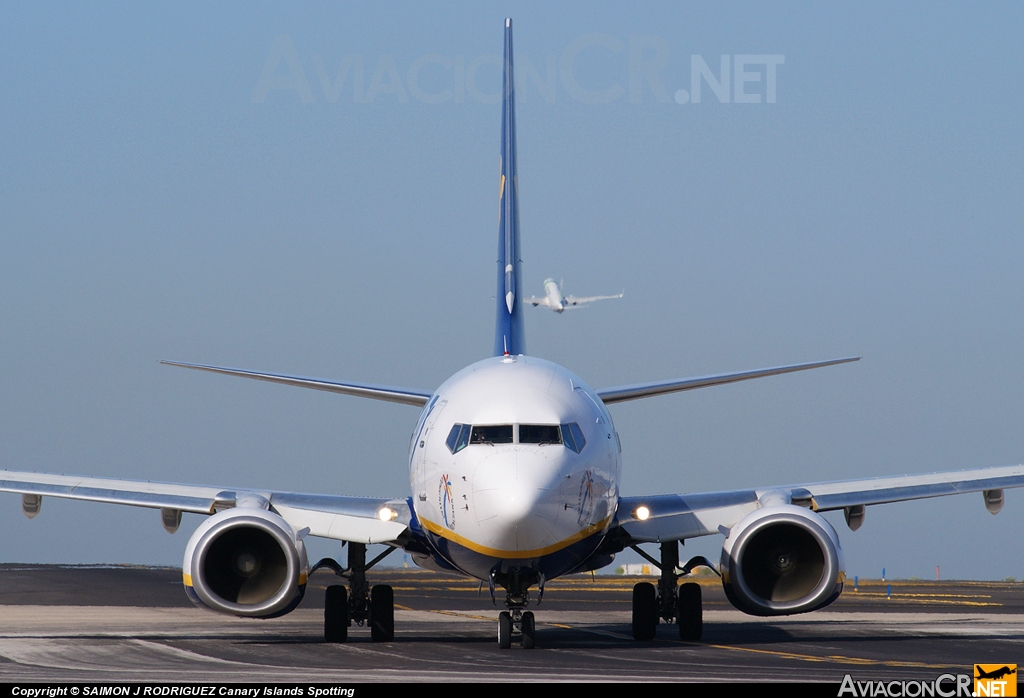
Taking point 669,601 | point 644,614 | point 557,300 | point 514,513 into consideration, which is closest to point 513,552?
point 514,513

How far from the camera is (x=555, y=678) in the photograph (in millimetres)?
15023

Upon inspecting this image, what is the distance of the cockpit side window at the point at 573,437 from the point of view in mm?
18766

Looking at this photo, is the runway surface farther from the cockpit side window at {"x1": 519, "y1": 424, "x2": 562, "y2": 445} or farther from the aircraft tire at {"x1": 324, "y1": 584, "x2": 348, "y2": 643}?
the cockpit side window at {"x1": 519, "y1": 424, "x2": 562, "y2": 445}

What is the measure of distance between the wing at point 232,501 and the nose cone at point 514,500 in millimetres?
3670

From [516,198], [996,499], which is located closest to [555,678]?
[996,499]

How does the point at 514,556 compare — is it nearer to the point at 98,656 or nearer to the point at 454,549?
the point at 454,549

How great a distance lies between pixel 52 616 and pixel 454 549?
1280 centimetres

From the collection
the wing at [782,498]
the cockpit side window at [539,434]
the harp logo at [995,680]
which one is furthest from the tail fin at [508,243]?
the harp logo at [995,680]

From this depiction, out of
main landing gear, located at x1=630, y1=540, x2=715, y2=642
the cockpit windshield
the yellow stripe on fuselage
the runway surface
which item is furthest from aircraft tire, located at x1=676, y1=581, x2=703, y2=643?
the cockpit windshield

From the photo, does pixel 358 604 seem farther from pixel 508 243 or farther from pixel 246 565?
pixel 508 243

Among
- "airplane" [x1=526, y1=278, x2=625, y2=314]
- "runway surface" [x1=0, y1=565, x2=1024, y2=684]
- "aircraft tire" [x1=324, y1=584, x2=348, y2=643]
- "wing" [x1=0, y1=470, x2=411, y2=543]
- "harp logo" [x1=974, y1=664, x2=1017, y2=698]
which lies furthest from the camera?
"airplane" [x1=526, y1=278, x2=625, y2=314]

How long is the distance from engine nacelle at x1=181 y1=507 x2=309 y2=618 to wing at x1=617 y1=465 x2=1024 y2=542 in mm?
4980

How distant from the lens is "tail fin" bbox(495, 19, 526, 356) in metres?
25.1

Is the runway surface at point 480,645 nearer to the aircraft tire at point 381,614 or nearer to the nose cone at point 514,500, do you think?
the aircraft tire at point 381,614
